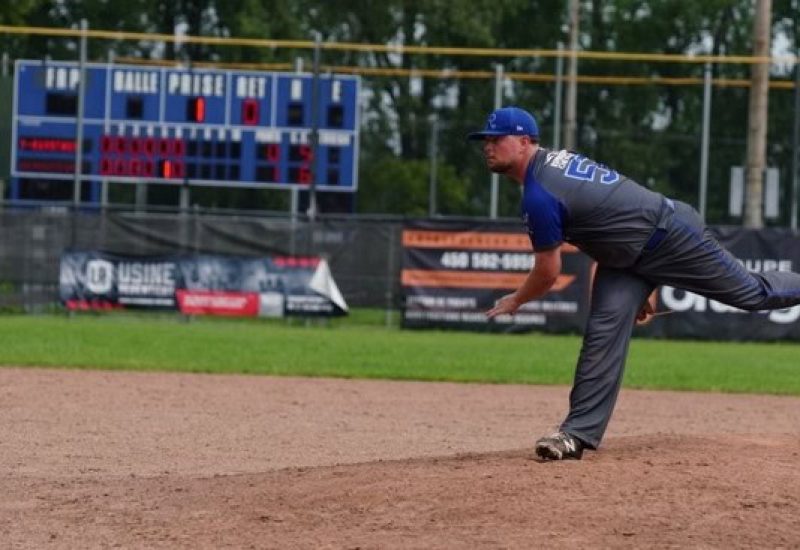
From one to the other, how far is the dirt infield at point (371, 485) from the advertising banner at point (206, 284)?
35.4 feet

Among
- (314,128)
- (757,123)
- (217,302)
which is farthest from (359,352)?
(757,123)

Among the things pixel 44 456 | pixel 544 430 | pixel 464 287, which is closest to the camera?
pixel 44 456

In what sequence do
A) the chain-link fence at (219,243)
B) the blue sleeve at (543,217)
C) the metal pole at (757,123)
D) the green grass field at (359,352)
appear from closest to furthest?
the blue sleeve at (543,217)
the green grass field at (359,352)
the chain-link fence at (219,243)
the metal pole at (757,123)

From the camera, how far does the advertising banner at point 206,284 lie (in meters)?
23.4

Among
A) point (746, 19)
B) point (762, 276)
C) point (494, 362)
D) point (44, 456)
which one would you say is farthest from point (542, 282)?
point (746, 19)

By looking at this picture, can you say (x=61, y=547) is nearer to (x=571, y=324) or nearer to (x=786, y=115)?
(x=571, y=324)

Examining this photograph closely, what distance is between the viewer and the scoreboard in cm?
2733

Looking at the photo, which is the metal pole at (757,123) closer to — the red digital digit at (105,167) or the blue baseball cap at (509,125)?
the red digital digit at (105,167)

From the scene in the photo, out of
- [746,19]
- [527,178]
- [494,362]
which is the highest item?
[746,19]

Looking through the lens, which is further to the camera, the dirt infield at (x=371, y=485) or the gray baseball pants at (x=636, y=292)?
the gray baseball pants at (x=636, y=292)

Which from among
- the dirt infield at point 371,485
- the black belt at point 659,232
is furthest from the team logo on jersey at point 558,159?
the dirt infield at point 371,485

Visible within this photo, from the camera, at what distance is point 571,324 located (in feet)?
76.6

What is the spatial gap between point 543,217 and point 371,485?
4.74 feet

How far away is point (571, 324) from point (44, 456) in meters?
14.1
